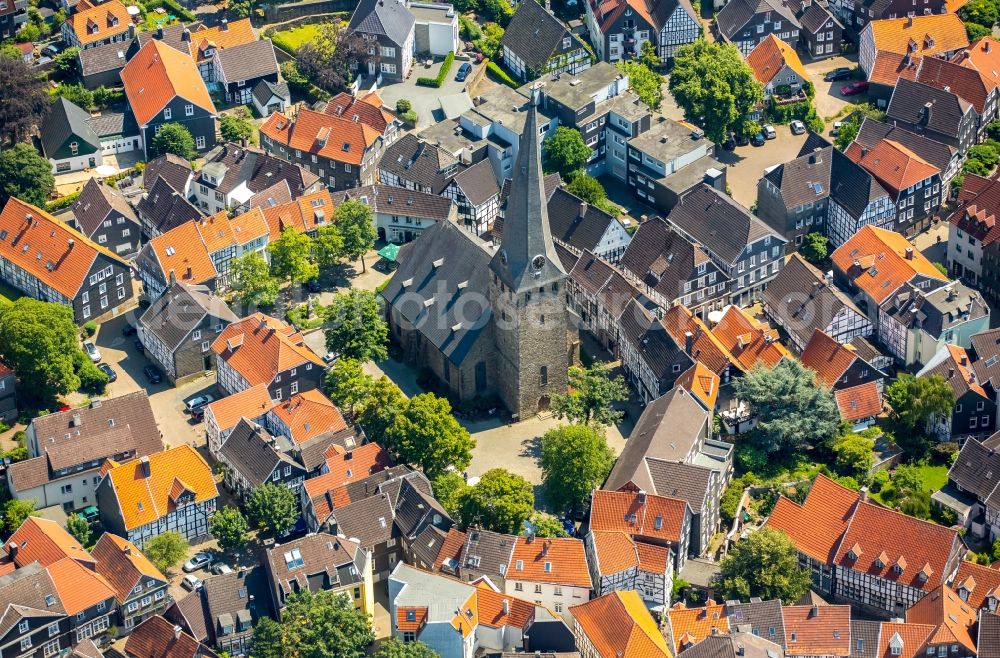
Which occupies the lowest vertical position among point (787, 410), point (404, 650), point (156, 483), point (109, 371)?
point (404, 650)

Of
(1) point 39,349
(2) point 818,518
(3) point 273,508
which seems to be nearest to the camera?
(3) point 273,508

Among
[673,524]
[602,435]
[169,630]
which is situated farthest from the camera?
[602,435]

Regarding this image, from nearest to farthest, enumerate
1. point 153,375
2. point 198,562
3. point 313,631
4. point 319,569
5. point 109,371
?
point 313,631 → point 319,569 → point 198,562 → point 109,371 → point 153,375

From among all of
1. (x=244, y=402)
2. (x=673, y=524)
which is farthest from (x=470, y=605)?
(x=244, y=402)

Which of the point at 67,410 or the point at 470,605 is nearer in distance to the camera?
the point at 470,605

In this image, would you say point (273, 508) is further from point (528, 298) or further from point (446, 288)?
point (446, 288)

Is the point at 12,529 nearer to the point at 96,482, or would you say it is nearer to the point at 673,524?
the point at 96,482

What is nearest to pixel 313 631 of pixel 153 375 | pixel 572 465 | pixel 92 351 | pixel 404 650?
pixel 404 650

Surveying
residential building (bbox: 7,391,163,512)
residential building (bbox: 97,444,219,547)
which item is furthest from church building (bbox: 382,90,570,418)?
residential building (bbox: 7,391,163,512)
